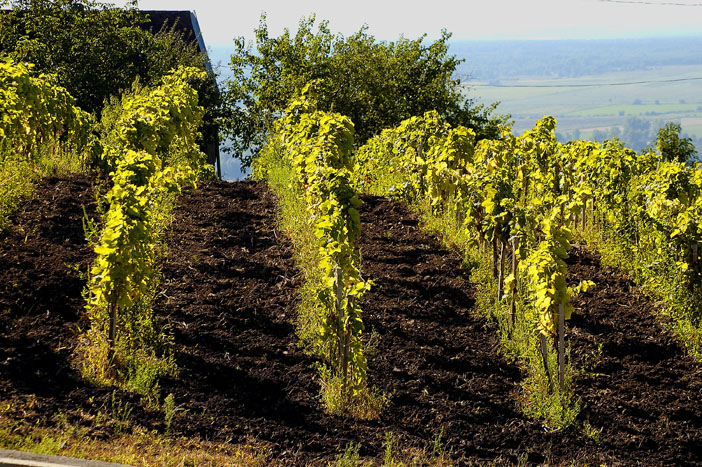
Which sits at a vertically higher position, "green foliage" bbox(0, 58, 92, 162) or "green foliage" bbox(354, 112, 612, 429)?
"green foliage" bbox(0, 58, 92, 162)

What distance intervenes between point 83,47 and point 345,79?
8.96 metres

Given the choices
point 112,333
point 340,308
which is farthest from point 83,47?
point 340,308

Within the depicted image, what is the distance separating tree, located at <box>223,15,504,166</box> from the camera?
2467 cm

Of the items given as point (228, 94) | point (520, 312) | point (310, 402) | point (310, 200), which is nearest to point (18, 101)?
point (310, 200)

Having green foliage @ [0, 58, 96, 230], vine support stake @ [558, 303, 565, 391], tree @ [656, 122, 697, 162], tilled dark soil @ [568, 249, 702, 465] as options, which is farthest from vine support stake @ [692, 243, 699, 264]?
tree @ [656, 122, 697, 162]

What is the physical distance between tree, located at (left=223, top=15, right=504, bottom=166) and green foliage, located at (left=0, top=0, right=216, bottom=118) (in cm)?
475

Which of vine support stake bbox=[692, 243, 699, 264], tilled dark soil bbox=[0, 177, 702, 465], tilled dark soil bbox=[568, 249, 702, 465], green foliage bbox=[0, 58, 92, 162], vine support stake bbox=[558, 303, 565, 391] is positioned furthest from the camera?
green foliage bbox=[0, 58, 92, 162]

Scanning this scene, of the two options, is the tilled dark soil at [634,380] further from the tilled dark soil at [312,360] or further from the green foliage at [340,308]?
the green foliage at [340,308]

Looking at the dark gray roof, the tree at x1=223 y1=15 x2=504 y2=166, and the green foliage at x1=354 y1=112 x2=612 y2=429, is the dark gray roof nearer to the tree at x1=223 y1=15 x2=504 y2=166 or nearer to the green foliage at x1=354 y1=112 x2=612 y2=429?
the tree at x1=223 y1=15 x2=504 y2=166

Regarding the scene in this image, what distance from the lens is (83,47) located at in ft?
62.1

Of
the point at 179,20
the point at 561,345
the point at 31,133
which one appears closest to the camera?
the point at 561,345

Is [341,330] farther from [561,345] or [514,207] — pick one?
[514,207]

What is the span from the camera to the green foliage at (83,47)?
730 inches

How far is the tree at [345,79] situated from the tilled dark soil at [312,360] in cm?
1641
